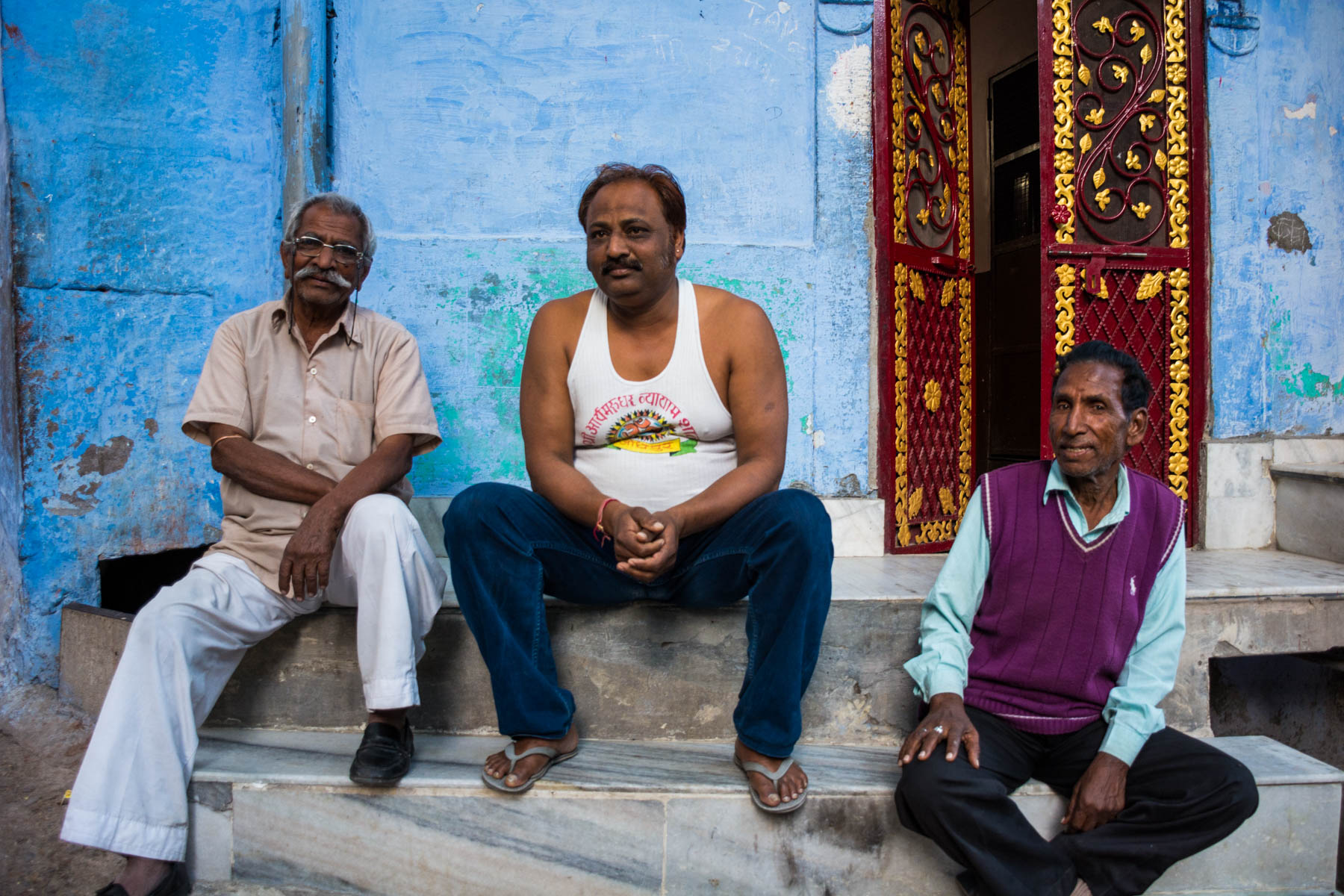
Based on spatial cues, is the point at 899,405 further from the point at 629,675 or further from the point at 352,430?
the point at 352,430

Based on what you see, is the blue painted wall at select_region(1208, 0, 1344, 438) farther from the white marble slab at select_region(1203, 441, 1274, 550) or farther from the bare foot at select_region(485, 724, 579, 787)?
the bare foot at select_region(485, 724, 579, 787)

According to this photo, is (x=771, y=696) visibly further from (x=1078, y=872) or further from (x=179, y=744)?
(x=179, y=744)

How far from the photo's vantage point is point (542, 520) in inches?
86.7

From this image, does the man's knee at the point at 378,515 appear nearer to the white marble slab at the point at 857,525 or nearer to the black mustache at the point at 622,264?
the black mustache at the point at 622,264

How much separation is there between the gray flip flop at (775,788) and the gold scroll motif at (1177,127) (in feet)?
10.7

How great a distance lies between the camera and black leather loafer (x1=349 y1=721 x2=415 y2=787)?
6.80 ft

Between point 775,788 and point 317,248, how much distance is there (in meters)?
2.03

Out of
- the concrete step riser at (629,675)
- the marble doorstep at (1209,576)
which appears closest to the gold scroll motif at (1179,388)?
the marble doorstep at (1209,576)

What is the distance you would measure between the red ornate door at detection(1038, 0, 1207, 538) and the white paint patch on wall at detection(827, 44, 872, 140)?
35.4 inches

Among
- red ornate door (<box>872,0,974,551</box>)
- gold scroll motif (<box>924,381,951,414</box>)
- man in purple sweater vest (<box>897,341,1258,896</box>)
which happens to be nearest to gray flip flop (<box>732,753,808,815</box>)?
man in purple sweater vest (<box>897,341,1258,896</box>)

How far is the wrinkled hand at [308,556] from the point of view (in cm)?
218

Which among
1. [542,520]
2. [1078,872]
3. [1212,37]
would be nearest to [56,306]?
[542,520]

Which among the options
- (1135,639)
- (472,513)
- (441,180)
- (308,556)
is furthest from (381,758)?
(441,180)

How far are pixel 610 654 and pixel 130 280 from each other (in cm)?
254
